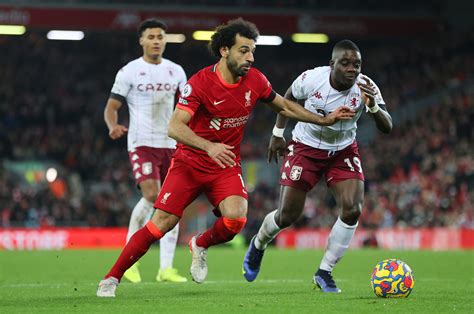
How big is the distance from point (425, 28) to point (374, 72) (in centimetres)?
328

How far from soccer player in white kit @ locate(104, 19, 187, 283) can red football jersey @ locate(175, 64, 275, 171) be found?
2.74 m

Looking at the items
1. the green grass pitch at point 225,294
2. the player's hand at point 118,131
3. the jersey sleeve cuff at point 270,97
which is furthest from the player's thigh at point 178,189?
the player's hand at point 118,131

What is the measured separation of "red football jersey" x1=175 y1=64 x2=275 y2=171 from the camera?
861cm

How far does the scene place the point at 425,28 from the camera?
1426 inches

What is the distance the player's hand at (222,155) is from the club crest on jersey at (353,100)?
205cm

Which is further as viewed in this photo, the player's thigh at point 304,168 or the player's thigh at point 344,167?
the player's thigh at point 304,168

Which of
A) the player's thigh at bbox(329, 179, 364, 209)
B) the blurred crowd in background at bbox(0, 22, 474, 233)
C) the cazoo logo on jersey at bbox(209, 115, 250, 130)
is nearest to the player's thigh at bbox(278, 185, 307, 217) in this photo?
the player's thigh at bbox(329, 179, 364, 209)

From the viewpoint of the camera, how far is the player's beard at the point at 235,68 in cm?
865

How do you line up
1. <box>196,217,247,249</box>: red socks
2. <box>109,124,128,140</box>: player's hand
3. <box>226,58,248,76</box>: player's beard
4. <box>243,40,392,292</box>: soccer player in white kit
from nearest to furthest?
<box>226,58,248,76</box>: player's beard → <box>196,217,247,249</box>: red socks → <box>243,40,392,292</box>: soccer player in white kit → <box>109,124,128,140</box>: player's hand

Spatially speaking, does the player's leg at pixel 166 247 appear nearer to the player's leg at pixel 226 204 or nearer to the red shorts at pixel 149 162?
the red shorts at pixel 149 162

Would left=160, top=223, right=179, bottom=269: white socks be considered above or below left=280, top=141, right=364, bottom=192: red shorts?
below

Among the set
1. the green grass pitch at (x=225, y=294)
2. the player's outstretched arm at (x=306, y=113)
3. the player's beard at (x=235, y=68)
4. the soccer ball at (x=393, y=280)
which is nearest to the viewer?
the green grass pitch at (x=225, y=294)

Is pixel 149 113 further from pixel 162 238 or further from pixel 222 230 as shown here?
pixel 222 230

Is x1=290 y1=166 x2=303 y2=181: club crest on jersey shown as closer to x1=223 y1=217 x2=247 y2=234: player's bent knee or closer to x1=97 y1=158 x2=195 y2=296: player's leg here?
x1=223 y1=217 x2=247 y2=234: player's bent knee
